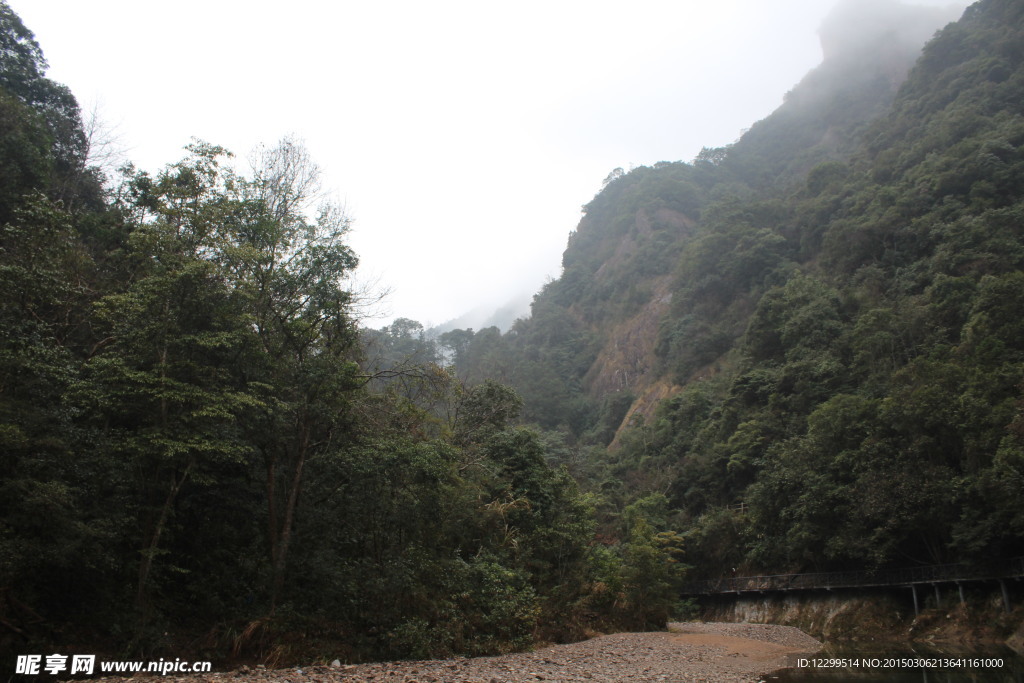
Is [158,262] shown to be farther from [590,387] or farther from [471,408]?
[590,387]

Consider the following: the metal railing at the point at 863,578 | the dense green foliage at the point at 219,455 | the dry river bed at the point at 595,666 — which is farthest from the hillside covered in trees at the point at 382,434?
the dry river bed at the point at 595,666

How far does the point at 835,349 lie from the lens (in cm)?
3284

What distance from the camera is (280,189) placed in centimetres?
1587

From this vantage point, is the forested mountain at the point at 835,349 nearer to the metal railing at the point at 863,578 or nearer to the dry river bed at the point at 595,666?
the metal railing at the point at 863,578

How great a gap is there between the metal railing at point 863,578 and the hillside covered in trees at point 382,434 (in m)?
0.59

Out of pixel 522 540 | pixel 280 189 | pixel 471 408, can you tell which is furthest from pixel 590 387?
pixel 280 189

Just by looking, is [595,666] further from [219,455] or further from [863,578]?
Answer: [863,578]

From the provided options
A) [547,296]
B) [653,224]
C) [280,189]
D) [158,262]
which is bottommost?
[158,262]

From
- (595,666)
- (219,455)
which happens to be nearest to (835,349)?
(595,666)

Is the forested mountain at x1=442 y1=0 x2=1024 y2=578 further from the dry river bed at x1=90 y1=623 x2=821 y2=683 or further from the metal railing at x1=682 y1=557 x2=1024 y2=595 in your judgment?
the dry river bed at x1=90 y1=623 x2=821 y2=683

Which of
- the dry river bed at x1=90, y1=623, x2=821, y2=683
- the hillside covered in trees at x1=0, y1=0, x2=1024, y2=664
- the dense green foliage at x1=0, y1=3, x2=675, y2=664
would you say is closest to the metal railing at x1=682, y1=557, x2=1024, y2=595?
the hillside covered in trees at x1=0, y1=0, x2=1024, y2=664

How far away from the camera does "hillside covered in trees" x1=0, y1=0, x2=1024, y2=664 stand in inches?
400

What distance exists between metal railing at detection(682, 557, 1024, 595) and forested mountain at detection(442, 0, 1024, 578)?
0.75 m

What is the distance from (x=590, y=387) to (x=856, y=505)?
47.6 meters
